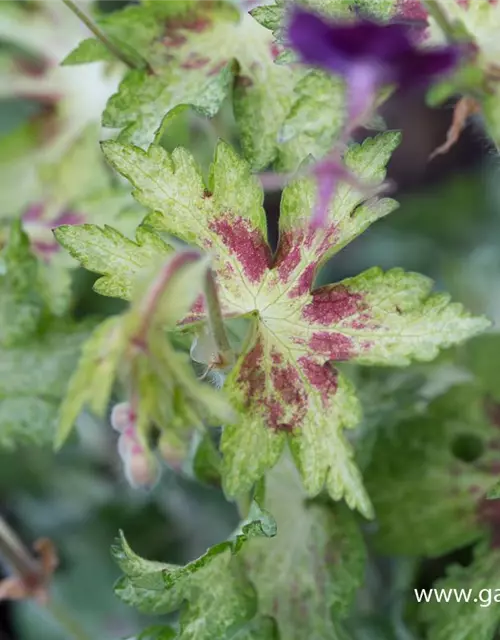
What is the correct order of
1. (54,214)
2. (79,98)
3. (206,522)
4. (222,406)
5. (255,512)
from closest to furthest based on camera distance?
(222,406)
(255,512)
(54,214)
(79,98)
(206,522)

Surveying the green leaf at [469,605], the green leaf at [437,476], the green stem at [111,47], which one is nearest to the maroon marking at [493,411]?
the green leaf at [437,476]

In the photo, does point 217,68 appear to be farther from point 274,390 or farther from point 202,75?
point 274,390

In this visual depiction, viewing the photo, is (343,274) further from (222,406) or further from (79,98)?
(222,406)

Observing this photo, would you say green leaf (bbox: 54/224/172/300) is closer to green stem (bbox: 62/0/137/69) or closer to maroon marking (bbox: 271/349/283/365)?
maroon marking (bbox: 271/349/283/365)

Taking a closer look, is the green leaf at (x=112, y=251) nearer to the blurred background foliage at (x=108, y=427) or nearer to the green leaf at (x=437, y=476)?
the blurred background foliage at (x=108, y=427)

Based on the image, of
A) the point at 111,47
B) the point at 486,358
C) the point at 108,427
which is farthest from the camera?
the point at 108,427


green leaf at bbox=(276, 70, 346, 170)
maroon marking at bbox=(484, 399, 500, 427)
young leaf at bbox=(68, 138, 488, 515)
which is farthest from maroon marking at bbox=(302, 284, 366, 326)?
maroon marking at bbox=(484, 399, 500, 427)

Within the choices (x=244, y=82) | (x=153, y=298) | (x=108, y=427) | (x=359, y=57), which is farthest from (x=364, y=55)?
(x=108, y=427)

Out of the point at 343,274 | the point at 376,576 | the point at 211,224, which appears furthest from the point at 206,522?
the point at 211,224
